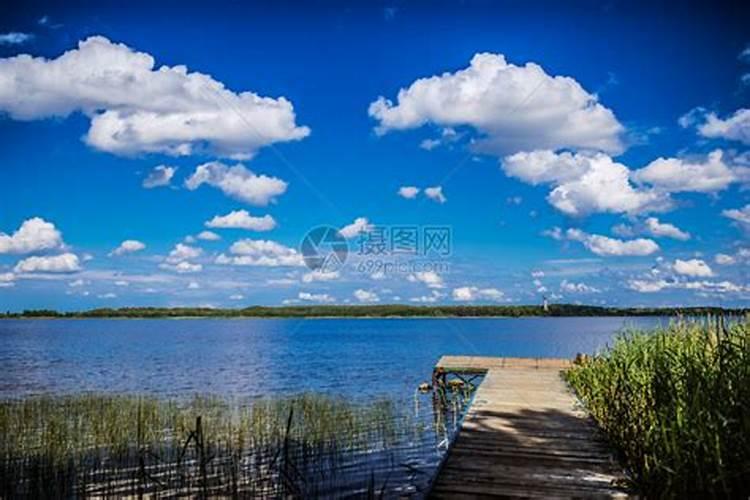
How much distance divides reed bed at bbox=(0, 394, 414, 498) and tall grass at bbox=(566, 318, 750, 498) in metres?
2.48

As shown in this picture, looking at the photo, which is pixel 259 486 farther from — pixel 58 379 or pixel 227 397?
pixel 58 379

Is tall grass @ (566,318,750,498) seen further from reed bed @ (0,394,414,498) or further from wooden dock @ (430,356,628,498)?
reed bed @ (0,394,414,498)

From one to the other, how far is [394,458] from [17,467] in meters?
5.46

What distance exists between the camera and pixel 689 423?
14.9ft

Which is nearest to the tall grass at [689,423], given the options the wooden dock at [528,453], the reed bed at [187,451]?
the wooden dock at [528,453]

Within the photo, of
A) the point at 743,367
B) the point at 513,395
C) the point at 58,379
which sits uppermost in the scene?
the point at 743,367

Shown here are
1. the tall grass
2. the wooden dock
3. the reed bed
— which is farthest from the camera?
the reed bed

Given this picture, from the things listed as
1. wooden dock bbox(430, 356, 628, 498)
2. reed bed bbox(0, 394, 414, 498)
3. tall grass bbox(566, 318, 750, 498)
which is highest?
tall grass bbox(566, 318, 750, 498)

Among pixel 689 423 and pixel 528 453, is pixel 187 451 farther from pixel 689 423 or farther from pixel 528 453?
pixel 689 423

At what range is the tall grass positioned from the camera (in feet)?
13.8

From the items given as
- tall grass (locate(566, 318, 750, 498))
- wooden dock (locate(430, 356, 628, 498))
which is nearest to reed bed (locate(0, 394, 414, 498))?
wooden dock (locate(430, 356, 628, 498))

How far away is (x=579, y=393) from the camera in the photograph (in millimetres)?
10648

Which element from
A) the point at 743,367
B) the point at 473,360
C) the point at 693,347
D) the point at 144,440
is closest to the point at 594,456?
the point at 693,347

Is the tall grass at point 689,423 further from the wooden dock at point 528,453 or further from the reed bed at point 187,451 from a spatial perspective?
the reed bed at point 187,451
